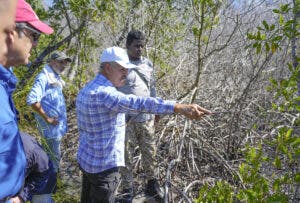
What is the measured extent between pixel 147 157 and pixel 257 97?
6.27 ft

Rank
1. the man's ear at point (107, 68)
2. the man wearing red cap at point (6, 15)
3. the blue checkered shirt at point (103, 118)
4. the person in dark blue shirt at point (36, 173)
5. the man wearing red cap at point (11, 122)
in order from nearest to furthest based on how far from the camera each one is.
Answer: the man wearing red cap at point (6, 15), the man wearing red cap at point (11, 122), the person in dark blue shirt at point (36, 173), the blue checkered shirt at point (103, 118), the man's ear at point (107, 68)

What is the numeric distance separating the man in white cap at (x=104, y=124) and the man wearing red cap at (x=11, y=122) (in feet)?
2.82

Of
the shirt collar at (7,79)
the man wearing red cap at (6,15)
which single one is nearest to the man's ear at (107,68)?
the shirt collar at (7,79)

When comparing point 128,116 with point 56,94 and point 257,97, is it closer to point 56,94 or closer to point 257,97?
point 56,94

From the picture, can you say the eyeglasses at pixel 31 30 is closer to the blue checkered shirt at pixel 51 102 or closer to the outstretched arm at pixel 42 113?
the outstretched arm at pixel 42 113

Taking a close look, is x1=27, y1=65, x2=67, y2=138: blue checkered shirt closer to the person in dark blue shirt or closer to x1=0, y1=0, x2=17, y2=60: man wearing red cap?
the person in dark blue shirt

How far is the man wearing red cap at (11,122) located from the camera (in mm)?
1443

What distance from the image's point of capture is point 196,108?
226 centimetres

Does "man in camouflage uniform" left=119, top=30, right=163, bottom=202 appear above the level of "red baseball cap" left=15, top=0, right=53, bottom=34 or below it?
below

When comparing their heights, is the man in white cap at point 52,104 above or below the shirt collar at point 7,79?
below

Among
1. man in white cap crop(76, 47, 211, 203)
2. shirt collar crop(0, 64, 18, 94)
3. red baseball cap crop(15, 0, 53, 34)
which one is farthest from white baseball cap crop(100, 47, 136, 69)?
shirt collar crop(0, 64, 18, 94)

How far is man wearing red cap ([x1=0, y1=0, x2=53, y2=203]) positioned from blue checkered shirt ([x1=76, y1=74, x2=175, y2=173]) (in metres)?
0.84

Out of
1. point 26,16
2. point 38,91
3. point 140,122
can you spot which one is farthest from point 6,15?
point 140,122

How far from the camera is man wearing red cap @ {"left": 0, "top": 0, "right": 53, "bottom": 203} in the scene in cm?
144
